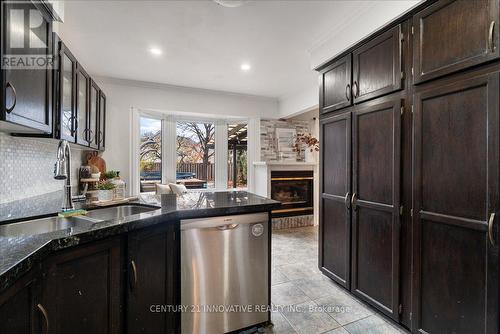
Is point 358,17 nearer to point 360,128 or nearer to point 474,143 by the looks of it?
point 360,128

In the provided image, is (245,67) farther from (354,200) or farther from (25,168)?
(25,168)

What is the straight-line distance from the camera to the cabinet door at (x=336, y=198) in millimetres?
2293

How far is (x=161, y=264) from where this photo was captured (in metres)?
1.49

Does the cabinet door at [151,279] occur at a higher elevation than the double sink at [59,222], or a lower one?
lower

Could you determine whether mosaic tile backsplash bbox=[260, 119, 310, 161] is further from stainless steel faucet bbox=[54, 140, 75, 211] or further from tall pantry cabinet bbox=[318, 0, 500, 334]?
stainless steel faucet bbox=[54, 140, 75, 211]

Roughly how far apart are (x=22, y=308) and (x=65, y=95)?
1.64 meters

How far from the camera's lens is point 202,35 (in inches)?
97.4

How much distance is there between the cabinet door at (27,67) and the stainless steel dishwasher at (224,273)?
1.11 meters

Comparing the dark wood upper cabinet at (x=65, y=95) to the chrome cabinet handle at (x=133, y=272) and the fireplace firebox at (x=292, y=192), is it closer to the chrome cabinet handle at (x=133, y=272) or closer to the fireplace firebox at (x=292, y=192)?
the chrome cabinet handle at (x=133, y=272)

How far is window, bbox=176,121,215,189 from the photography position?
4.65m

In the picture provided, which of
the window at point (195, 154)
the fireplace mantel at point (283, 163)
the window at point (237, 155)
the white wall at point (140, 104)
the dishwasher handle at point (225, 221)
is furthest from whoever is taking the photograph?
the window at point (237, 155)

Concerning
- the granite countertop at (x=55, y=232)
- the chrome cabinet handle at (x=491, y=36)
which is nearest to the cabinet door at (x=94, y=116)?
the granite countertop at (x=55, y=232)

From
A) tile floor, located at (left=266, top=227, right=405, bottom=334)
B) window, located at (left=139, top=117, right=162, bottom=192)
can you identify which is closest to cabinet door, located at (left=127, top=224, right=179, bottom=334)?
tile floor, located at (left=266, top=227, right=405, bottom=334)

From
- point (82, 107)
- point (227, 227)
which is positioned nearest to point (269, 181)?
point (227, 227)
